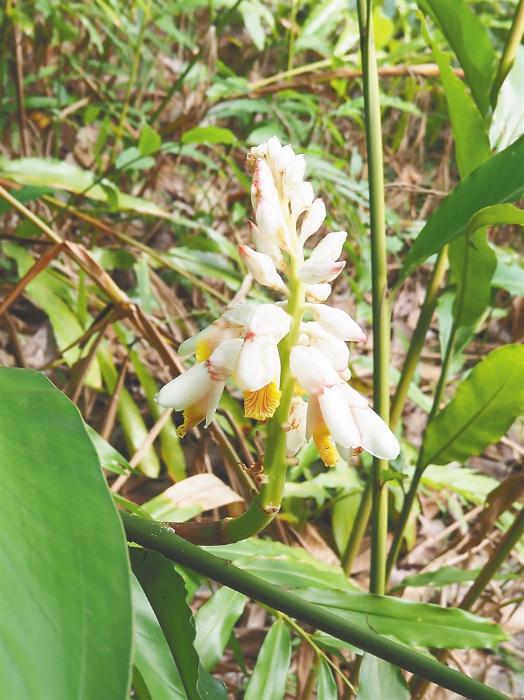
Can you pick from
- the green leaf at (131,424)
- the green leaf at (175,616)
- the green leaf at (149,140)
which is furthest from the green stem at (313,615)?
the green leaf at (149,140)

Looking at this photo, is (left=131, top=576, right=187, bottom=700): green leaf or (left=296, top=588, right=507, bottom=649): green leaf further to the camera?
(left=296, top=588, right=507, bottom=649): green leaf

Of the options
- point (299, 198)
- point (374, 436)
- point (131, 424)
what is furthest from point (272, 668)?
point (131, 424)

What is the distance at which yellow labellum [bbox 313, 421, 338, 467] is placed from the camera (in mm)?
427

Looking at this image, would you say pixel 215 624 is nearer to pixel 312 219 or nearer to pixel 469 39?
pixel 312 219

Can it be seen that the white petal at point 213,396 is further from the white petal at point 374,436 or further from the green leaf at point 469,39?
the green leaf at point 469,39

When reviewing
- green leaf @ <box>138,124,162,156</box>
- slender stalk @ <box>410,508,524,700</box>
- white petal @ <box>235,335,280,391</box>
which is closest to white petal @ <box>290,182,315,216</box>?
white petal @ <box>235,335,280,391</box>

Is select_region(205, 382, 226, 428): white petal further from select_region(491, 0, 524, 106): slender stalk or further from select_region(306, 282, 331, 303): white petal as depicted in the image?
select_region(491, 0, 524, 106): slender stalk

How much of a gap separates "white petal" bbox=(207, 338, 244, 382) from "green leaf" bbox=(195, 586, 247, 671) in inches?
12.9

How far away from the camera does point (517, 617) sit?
1.21m

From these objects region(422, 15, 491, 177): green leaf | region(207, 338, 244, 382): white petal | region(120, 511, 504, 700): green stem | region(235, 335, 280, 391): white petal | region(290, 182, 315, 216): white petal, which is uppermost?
region(422, 15, 491, 177): green leaf

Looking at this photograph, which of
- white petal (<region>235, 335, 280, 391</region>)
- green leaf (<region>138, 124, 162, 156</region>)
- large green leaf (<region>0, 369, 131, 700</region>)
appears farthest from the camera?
green leaf (<region>138, 124, 162, 156</region>)

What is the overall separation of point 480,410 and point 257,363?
322 mm

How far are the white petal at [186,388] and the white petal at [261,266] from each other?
0.20 ft

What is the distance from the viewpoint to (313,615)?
1.33ft
